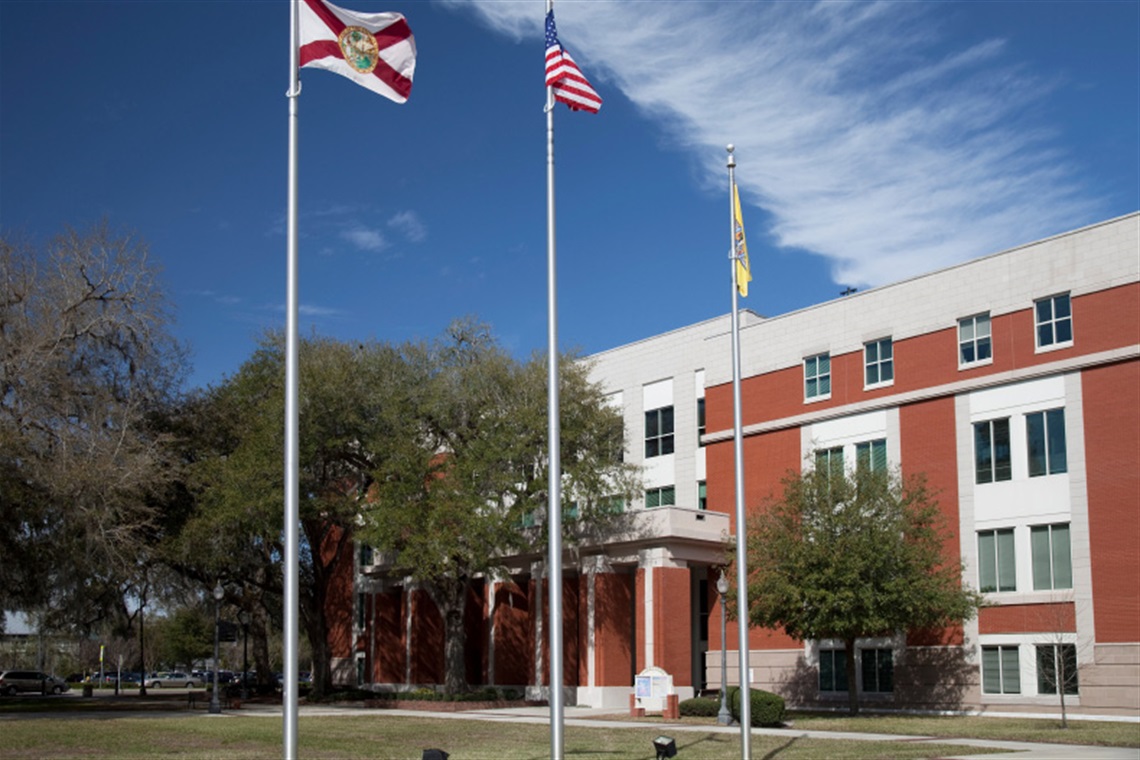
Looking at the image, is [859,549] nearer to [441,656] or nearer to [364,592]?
[441,656]

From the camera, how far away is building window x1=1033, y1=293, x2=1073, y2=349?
42.2m

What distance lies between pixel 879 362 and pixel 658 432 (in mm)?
12796

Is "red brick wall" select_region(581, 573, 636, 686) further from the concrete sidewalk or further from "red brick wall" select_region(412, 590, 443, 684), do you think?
"red brick wall" select_region(412, 590, 443, 684)

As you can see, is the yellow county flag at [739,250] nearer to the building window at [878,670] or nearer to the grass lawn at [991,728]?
the grass lawn at [991,728]

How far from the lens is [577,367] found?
50.3 meters

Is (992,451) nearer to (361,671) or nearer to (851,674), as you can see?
(851,674)

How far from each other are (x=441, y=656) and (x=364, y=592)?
27.8 ft

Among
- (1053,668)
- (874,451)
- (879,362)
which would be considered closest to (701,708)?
(1053,668)

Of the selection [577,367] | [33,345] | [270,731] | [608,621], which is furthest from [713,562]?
[33,345]

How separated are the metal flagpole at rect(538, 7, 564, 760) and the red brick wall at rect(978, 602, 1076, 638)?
26750 millimetres

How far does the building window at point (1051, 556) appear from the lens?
41.2 metres

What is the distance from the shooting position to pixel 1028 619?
4169 cm

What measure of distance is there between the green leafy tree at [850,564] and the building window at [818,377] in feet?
28.7

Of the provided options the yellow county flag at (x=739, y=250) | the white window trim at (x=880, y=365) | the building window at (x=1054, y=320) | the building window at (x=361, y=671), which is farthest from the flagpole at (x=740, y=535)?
the building window at (x=361, y=671)
